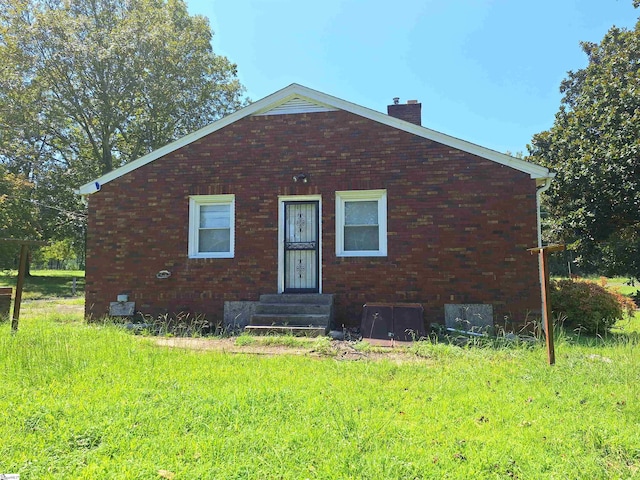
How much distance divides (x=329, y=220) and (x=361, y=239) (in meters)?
0.81

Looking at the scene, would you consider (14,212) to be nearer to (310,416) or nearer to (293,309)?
(293,309)

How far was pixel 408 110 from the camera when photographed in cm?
1108

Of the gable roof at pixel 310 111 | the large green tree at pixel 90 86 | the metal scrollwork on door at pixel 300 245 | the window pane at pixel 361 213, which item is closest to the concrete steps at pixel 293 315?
the metal scrollwork on door at pixel 300 245

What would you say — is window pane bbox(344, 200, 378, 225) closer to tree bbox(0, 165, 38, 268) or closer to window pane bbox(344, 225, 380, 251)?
window pane bbox(344, 225, 380, 251)

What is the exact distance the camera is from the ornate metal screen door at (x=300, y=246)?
9.42 m

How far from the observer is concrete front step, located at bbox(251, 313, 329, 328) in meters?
8.23

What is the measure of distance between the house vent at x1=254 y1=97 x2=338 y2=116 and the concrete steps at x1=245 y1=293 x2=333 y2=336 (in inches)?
158

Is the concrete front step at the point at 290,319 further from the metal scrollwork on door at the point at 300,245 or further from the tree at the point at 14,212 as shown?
the tree at the point at 14,212

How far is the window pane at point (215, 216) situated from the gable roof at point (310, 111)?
1.57 meters

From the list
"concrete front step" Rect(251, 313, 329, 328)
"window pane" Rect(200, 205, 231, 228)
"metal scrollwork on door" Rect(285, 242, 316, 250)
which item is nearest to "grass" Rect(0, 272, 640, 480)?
"concrete front step" Rect(251, 313, 329, 328)

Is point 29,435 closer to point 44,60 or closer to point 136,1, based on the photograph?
point 44,60

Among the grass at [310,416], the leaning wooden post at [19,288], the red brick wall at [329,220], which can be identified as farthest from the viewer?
the red brick wall at [329,220]

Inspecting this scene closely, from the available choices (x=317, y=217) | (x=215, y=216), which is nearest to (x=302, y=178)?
(x=317, y=217)

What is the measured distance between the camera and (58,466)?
2861 millimetres
